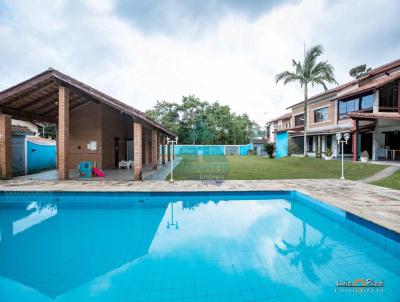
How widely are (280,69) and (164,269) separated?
20.9 meters

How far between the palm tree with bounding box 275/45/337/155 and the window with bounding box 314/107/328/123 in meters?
3.63

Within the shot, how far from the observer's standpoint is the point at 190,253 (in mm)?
4156

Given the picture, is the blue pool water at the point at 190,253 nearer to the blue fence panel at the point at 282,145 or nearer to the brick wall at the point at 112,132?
the brick wall at the point at 112,132

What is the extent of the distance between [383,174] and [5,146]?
1915 cm

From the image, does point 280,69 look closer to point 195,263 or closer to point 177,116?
point 195,263

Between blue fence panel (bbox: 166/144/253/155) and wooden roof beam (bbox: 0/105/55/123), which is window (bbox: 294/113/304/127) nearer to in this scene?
blue fence panel (bbox: 166/144/253/155)

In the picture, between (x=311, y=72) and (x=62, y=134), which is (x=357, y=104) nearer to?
(x=311, y=72)

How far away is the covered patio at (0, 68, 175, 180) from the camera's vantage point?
9.48 meters

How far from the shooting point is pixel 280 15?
12742mm

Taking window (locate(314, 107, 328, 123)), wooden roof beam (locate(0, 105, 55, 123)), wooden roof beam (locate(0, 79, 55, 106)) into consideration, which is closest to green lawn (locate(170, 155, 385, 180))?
window (locate(314, 107, 328, 123))

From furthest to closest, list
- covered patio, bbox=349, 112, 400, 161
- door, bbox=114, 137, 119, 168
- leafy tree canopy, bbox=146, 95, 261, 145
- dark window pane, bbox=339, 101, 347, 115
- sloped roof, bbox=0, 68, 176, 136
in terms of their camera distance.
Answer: leafy tree canopy, bbox=146, 95, 261, 145 → dark window pane, bbox=339, 101, 347, 115 → door, bbox=114, 137, 119, 168 → covered patio, bbox=349, 112, 400, 161 → sloped roof, bbox=0, 68, 176, 136

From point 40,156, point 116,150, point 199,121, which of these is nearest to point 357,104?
point 116,150

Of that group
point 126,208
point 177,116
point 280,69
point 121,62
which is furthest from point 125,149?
point 177,116

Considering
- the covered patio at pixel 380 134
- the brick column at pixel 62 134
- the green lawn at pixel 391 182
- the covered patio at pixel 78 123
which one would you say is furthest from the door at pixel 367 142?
the brick column at pixel 62 134
